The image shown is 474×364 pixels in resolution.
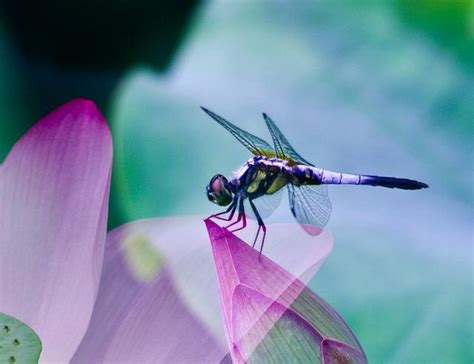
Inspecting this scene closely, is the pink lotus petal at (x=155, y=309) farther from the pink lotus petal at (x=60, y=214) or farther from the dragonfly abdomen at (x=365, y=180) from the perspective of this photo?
the dragonfly abdomen at (x=365, y=180)

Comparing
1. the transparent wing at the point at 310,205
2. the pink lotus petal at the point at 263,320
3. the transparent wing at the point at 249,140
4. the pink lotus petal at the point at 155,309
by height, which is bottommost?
the pink lotus petal at the point at 155,309

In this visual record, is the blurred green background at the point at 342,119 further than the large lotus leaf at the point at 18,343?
Yes

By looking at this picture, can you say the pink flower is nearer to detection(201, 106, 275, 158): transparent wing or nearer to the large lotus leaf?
the large lotus leaf

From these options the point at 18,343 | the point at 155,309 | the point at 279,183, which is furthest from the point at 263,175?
the point at 18,343

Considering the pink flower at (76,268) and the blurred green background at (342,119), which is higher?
the blurred green background at (342,119)

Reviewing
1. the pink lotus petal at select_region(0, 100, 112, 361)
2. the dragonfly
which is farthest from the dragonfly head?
the pink lotus petal at select_region(0, 100, 112, 361)

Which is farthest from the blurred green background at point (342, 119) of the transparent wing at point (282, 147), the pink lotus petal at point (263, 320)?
the pink lotus petal at point (263, 320)

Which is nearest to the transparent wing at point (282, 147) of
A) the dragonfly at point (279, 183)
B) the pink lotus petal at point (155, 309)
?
the dragonfly at point (279, 183)

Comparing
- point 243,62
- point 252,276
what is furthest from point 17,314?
point 243,62
